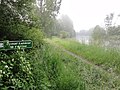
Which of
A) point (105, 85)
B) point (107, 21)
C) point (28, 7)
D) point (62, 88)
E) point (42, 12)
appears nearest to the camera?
point (62, 88)

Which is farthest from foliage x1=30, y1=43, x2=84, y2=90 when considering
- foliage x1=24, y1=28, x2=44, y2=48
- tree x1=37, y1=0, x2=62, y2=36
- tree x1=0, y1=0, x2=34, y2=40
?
tree x1=37, y1=0, x2=62, y2=36

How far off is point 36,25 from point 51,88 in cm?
300

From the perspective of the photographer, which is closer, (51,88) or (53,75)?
(51,88)

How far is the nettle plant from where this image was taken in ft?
15.0

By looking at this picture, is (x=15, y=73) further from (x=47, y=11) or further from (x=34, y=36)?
(x=47, y=11)

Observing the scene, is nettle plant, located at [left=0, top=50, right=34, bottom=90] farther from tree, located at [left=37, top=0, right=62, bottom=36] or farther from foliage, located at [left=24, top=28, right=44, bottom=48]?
tree, located at [left=37, top=0, right=62, bottom=36]

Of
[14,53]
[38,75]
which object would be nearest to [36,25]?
[14,53]

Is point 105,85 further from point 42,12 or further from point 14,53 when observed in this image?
point 42,12

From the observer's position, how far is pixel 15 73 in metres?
5.06

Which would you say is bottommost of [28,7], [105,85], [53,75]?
[105,85]

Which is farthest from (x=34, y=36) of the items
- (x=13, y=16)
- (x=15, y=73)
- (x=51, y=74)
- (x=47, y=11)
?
(x=47, y=11)

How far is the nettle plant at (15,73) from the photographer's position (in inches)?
180

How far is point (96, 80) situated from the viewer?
6.55 m

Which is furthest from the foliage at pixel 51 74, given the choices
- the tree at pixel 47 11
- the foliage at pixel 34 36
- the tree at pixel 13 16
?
the tree at pixel 47 11
